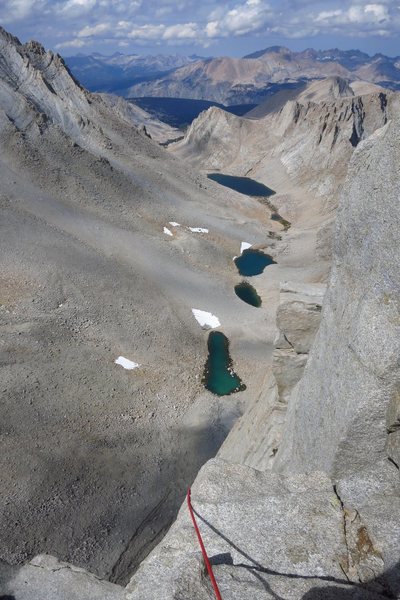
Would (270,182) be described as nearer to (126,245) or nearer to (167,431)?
(126,245)

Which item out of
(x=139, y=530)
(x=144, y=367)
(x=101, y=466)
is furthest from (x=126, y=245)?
(x=139, y=530)

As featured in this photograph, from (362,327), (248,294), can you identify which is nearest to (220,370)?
(248,294)

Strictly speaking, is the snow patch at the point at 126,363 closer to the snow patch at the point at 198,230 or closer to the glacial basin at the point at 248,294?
the glacial basin at the point at 248,294

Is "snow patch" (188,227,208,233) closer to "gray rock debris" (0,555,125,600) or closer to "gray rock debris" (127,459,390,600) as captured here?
"gray rock debris" (0,555,125,600)

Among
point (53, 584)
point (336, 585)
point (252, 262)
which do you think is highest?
point (336, 585)

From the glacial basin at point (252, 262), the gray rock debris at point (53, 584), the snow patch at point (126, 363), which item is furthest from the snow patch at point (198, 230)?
the gray rock debris at point (53, 584)

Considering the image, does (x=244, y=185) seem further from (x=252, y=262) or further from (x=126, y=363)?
(x=126, y=363)

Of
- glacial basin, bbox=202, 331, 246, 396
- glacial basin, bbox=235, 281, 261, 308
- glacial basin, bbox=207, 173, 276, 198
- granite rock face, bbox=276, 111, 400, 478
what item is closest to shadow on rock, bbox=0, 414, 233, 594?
glacial basin, bbox=202, 331, 246, 396
